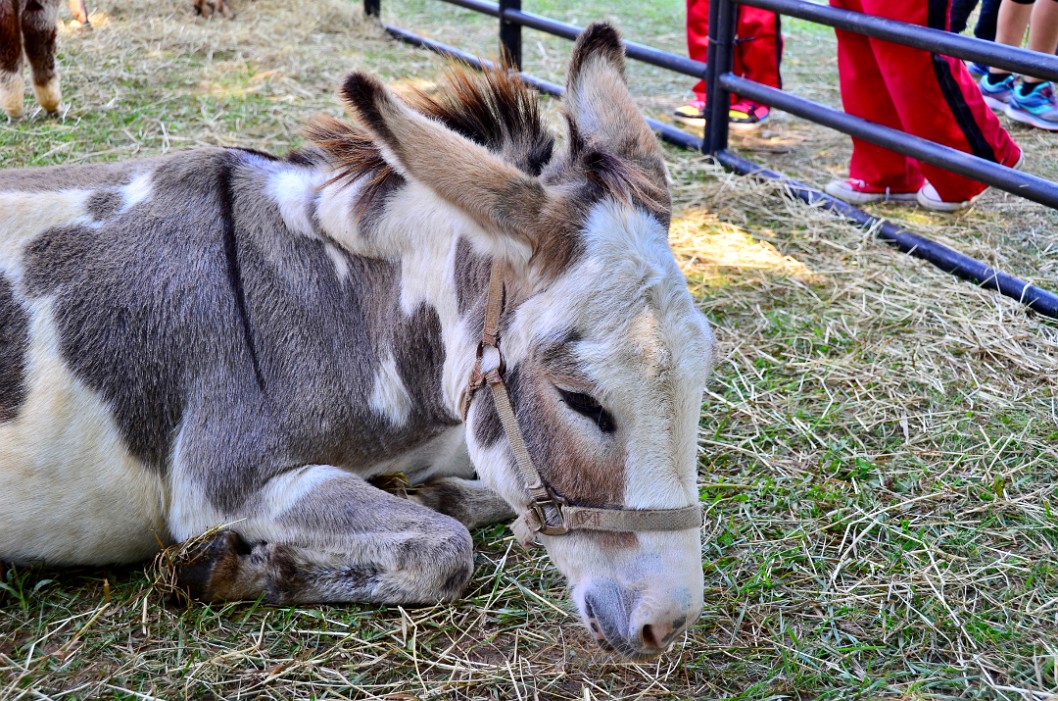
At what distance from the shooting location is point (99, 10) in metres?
7.82

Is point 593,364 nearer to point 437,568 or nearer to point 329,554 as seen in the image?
point 437,568

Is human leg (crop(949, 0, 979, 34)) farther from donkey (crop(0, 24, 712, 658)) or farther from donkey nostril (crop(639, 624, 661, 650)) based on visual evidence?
donkey nostril (crop(639, 624, 661, 650))

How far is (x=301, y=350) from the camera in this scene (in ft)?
8.19

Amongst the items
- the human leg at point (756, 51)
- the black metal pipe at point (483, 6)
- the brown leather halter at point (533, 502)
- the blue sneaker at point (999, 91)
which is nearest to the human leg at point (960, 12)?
the blue sneaker at point (999, 91)

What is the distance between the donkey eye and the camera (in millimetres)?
1936

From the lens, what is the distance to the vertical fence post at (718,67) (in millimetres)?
5312

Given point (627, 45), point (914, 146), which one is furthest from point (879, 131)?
point (627, 45)

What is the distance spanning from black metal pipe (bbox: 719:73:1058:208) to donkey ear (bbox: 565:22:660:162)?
88.4 inches

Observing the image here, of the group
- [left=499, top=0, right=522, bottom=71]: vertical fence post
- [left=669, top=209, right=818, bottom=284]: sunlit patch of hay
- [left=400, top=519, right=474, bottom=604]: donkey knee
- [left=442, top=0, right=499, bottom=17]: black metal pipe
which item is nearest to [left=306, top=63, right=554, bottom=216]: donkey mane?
[left=400, top=519, right=474, bottom=604]: donkey knee

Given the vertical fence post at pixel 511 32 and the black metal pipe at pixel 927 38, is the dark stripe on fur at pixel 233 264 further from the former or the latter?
the vertical fence post at pixel 511 32

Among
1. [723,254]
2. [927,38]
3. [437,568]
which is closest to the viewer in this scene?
[437,568]

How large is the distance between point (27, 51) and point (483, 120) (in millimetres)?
4179

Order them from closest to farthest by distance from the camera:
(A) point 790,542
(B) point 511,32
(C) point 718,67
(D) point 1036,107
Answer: (A) point 790,542
(C) point 718,67
(D) point 1036,107
(B) point 511,32

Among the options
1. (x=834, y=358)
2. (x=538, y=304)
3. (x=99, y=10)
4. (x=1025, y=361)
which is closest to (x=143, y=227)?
(x=538, y=304)
